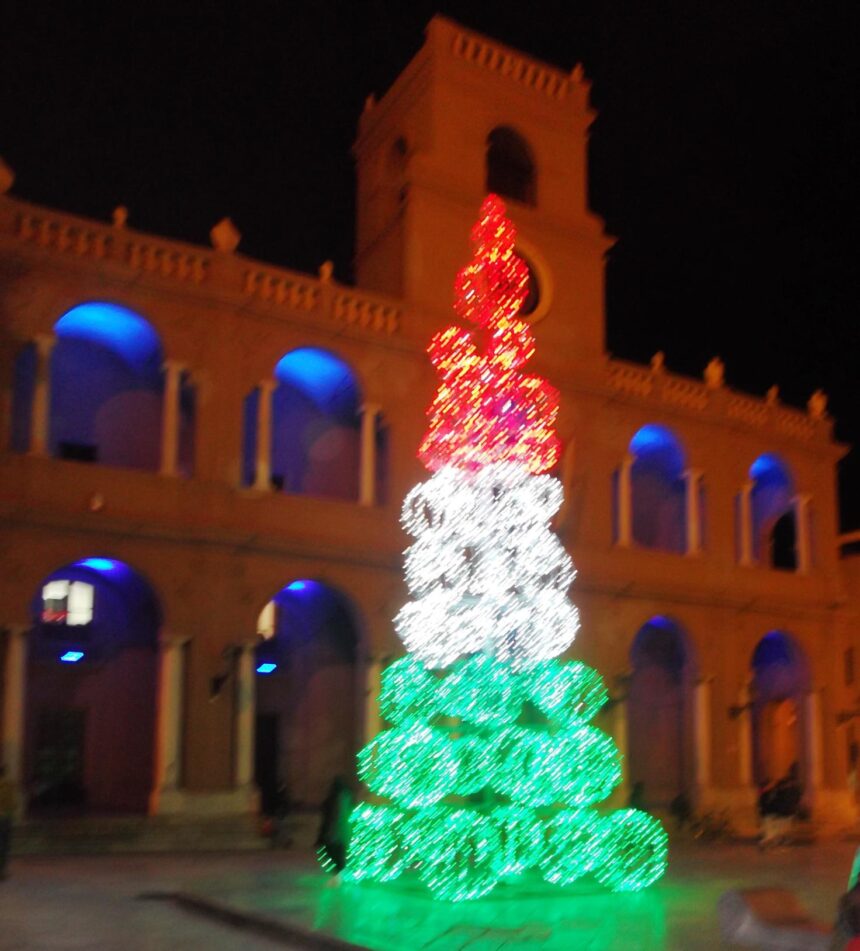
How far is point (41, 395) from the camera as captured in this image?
69.2ft

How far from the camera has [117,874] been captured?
1680cm

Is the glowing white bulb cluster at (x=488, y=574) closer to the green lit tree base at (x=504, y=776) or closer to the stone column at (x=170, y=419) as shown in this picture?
the green lit tree base at (x=504, y=776)

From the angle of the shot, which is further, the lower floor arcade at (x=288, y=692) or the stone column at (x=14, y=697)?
the lower floor arcade at (x=288, y=692)

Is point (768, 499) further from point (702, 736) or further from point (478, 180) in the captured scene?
point (478, 180)

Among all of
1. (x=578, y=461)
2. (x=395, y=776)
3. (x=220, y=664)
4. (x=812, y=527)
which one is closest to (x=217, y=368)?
(x=220, y=664)

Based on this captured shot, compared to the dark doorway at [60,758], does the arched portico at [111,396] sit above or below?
above

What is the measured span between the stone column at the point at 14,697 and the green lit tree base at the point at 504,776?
7.12 m

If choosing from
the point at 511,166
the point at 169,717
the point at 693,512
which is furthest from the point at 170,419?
the point at 693,512

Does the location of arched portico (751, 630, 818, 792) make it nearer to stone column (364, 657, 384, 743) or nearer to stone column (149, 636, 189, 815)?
stone column (364, 657, 384, 743)

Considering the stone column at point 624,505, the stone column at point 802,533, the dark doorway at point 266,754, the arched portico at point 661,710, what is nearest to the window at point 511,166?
the stone column at point 624,505

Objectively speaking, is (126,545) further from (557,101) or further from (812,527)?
(812,527)

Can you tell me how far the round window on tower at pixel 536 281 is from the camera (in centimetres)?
2702

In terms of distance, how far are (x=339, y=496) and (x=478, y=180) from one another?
291 inches

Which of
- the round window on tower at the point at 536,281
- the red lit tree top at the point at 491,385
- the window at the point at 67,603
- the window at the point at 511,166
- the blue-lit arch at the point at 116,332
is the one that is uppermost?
the window at the point at 511,166
